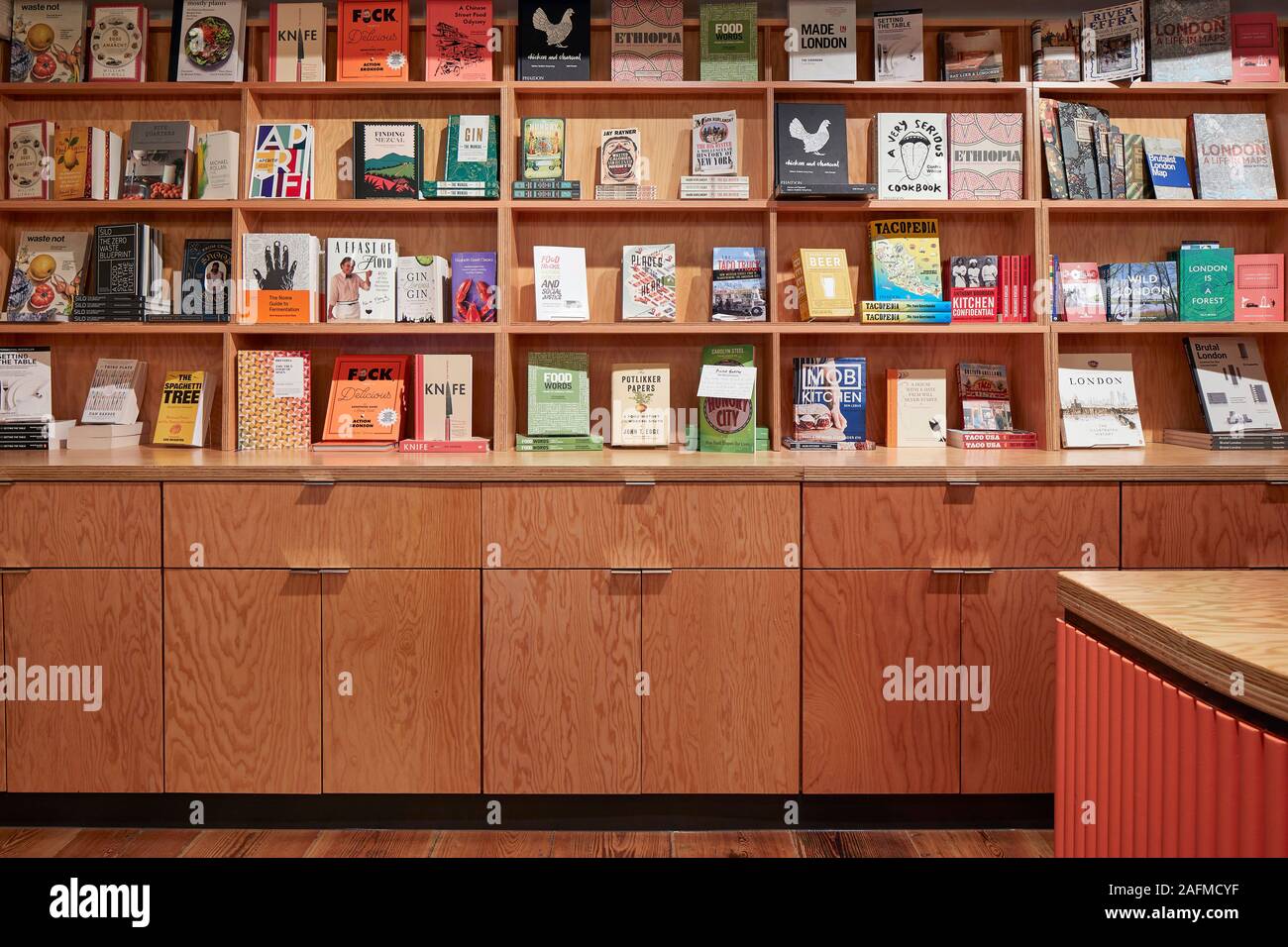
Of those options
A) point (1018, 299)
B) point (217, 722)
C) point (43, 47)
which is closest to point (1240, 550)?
point (1018, 299)

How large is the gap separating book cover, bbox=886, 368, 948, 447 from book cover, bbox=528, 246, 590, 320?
3.61 ft

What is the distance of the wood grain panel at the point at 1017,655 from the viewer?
111 inches

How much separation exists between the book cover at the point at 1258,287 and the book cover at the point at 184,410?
3537mm

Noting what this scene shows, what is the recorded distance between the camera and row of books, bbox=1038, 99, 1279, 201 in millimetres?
3375

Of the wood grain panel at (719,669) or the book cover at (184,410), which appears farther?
the book cover at (184,410)

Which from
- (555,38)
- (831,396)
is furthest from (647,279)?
(555,38)

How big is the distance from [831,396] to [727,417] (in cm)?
37

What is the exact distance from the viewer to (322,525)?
9.22 feet

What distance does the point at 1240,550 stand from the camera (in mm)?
2795

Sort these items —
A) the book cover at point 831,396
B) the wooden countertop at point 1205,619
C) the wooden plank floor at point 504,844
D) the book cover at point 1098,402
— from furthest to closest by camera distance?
the book cover at point 831,396
the book cover at point 1098,402
the wooden plank floor at point 504,844
the wooden countertop at point 1205,619

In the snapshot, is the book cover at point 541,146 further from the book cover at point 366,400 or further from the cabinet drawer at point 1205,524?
the cabinet drawer at point 1205,524

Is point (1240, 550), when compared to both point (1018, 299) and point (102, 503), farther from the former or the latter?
point (102, 503)

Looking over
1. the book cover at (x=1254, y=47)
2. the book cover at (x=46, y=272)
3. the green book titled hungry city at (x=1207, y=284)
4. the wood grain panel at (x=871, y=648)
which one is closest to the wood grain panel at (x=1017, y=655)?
the wood grain panel at (x=871, y=648)
